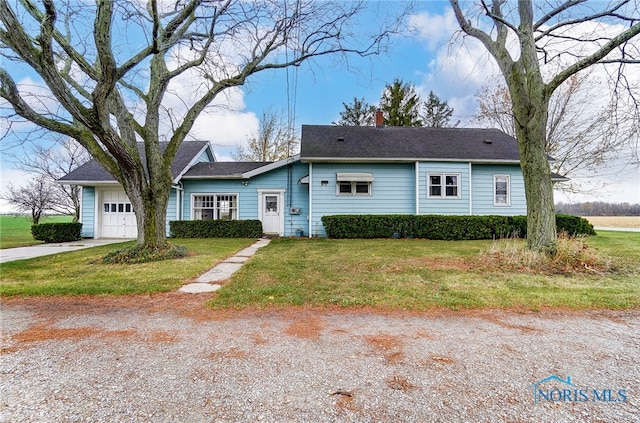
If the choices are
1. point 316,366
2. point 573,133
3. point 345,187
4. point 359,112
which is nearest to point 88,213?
point 345,187

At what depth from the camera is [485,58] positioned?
807 centimetres

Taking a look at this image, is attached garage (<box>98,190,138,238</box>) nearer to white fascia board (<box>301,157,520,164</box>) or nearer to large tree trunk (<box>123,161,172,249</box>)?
large tree trunk (<box>123,161,172,249</box>)

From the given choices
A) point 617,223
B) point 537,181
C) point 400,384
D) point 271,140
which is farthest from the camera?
point 271,140

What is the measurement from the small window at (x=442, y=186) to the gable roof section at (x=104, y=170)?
36.6 ft

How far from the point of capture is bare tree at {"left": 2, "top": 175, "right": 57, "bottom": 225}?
16531 millimetres

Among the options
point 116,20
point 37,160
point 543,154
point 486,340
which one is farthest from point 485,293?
point 37,160

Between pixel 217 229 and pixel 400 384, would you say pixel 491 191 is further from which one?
pixel 400 384

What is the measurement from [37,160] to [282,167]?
14.4 m

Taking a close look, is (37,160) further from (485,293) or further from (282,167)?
(485,293)

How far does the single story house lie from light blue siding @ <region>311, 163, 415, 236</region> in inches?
1.8

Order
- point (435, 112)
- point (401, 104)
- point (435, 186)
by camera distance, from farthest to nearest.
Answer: point (435, 112)
point (401, 104)
point (435, 186)

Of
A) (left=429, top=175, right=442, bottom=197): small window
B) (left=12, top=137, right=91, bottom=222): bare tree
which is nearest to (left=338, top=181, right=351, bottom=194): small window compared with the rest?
(left=429, top=175, right=442, bottom=197): small window

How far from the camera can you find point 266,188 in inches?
533

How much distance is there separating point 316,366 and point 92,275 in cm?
550
